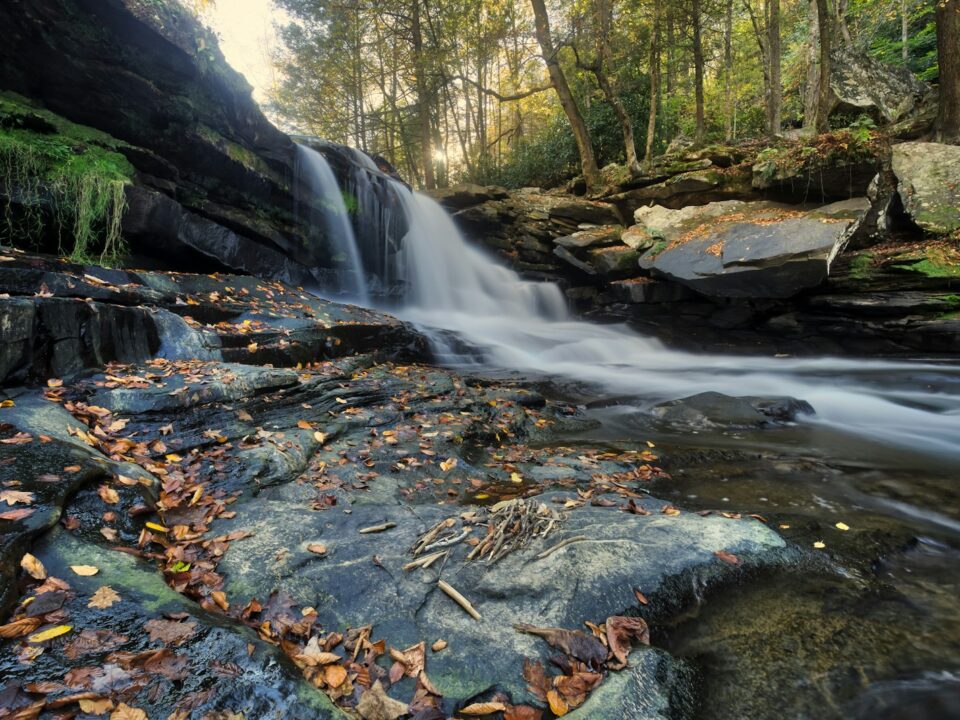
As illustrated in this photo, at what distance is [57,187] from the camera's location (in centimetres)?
715

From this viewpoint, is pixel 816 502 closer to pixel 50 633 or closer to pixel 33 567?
pixel 50 633

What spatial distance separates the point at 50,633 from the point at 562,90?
1705cm

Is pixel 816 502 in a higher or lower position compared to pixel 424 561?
lower

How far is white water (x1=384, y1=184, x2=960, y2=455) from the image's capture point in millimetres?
7359

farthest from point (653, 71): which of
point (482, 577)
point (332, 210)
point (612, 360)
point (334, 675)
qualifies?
point (334, 675)

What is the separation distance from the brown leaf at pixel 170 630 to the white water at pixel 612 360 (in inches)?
298

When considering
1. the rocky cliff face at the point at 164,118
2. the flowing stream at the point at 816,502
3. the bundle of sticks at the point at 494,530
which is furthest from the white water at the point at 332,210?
the bundle of sticks at the point at 494,530

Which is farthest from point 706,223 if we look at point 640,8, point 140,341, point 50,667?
point 50,667

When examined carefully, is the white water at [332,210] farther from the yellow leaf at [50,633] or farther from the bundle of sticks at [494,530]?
the yellow leaf at [50,633]

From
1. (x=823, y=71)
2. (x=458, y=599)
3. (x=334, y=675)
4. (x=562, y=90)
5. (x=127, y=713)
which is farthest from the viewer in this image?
(x=562, y=90)

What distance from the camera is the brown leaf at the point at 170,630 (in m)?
1.85

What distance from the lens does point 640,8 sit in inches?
609

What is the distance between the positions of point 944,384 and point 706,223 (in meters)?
6.12

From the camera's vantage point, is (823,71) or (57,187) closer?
(57,187)
